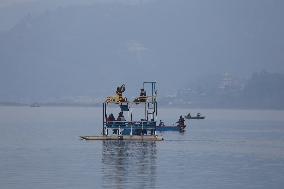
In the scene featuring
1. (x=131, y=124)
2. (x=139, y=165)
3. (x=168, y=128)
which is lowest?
(x=139, y=165)

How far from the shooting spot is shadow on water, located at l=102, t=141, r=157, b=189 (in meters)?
57.3

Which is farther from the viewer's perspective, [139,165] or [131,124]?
[131,124]

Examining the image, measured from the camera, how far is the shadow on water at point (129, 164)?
57.3 meters

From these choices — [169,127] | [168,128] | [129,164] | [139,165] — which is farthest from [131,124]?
[169,127]

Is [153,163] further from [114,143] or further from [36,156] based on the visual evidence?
[114,143]

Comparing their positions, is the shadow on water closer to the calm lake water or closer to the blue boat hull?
the calm lake water

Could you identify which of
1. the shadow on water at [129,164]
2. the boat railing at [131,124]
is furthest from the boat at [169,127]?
the shadow on water at [129,164]

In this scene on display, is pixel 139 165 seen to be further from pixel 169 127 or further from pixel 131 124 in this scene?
pixel 169 127

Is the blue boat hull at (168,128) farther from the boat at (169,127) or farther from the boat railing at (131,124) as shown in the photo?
the boat railing at (131,124)

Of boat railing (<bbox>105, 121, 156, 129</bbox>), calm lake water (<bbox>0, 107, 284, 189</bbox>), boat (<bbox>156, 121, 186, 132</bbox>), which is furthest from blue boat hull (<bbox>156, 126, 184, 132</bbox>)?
boat railing (<bbox>105, 121, 156, 129</bbox>)

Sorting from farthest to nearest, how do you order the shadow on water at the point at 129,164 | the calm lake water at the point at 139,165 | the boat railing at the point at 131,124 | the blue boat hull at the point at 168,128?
the blue boat hull at the point at 168,128 < the boat railing at the point at 131,124 < the calm lake water at the point at 139,165 < the shadow on water at the point at 129,164

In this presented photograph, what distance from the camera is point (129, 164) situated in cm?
7025

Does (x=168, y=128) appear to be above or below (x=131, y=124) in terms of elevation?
below

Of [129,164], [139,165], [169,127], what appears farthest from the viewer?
[169,127]
